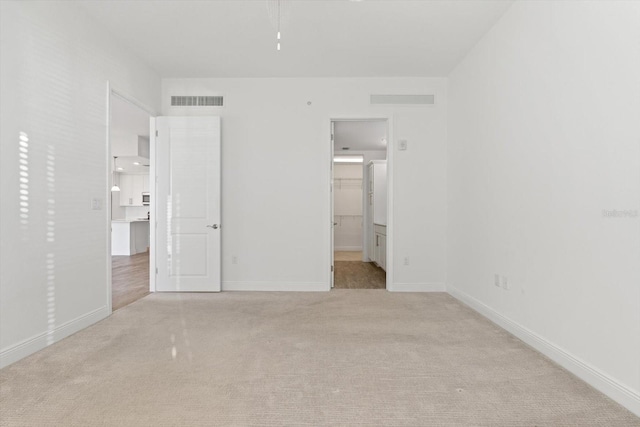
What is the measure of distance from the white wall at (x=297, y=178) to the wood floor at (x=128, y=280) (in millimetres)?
1191

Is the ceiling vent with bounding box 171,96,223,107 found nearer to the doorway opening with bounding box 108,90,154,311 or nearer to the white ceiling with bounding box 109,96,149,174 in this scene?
the doorway opening with bounding box 108,90,154,311

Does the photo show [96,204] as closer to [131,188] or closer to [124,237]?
[124,237]

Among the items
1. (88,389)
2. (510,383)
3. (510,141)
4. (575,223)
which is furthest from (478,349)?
(88,389)

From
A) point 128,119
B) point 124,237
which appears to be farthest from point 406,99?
point 124,237

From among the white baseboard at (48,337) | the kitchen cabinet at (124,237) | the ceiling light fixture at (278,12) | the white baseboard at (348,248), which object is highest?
the ceiling light fixture at (278,12)

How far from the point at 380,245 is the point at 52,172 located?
201 inches

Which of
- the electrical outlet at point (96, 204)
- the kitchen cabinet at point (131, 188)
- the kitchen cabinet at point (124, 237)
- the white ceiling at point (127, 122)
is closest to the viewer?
the electrical outlet at point (96, 204)

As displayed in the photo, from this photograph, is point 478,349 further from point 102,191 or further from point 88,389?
point 102,191

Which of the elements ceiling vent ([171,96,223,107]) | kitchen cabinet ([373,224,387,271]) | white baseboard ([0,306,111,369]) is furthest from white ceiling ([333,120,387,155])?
white baseboard ([0,306,111,369])

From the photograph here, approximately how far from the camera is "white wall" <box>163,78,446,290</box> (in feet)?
Result: 15.3

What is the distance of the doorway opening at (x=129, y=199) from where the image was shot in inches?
179

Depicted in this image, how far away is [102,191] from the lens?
11.1 ft

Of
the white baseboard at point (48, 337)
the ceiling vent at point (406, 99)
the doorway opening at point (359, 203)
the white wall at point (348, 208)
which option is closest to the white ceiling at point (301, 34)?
the ceiling vent at point (406, 99)

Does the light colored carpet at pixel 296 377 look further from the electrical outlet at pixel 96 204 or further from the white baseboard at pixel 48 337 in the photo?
the electrical outlet at pixel 96 204
